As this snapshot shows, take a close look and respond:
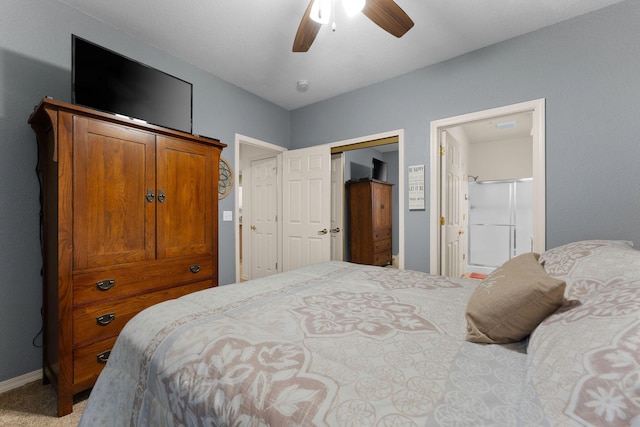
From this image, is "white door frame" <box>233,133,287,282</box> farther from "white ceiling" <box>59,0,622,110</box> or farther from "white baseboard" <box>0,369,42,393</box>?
"white baseboard" <box>0,369,42,393</box>

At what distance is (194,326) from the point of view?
91 centimetres

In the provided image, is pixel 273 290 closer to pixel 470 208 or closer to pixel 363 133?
pixel 363 133

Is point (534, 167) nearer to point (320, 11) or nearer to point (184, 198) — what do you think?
point (320, 11)

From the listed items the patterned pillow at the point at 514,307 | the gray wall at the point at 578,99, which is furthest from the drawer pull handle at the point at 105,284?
the gray wall at the point at 578,99

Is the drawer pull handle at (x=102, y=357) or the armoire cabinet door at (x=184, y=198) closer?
the drawer pull handle at (x=102, y=357)

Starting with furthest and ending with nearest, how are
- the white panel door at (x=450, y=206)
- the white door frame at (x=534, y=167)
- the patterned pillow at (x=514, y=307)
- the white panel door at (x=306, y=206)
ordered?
1. the white panel door at (x=306, y=206)
2. the white panel door at (x=450, y=206)
3. the white door frame at (x=534, y=167)
4. the patterned pillow at (x=514, y=307)

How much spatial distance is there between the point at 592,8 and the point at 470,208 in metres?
3.68

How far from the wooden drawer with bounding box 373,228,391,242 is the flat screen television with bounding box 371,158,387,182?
110 cm

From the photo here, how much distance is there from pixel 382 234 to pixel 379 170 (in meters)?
1.49

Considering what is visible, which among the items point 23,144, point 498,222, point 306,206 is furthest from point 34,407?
point 498,222

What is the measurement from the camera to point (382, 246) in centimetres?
494

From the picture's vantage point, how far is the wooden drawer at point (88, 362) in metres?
1.58

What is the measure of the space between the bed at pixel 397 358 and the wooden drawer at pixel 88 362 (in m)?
0.76

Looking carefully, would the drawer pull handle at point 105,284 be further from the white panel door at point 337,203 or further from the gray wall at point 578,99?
the gray wall at point 578,99
